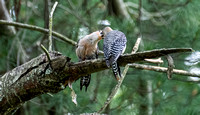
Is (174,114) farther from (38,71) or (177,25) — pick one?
(38,71)

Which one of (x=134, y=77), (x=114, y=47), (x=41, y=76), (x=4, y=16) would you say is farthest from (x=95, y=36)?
(x=4, y=16)

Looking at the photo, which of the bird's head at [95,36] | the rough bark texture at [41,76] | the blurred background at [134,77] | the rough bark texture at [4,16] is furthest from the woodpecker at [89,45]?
the rough bark texture at [4,16]

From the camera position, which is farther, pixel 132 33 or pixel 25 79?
pixel 132 33

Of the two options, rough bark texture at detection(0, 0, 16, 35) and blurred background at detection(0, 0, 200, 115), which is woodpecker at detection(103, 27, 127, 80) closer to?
blurred background at detection(0, 0, 200, 115)

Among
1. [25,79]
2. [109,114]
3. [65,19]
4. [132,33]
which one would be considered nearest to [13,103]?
[25,79]

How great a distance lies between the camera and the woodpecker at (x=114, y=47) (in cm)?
177

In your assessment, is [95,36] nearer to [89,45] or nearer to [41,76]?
[89,45]

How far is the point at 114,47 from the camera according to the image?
2.13 metres

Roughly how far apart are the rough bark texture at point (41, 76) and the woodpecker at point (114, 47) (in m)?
0.13

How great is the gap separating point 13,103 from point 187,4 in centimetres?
243

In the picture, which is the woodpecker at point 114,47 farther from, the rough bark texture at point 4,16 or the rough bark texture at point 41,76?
the rough bark texture at point 4,16

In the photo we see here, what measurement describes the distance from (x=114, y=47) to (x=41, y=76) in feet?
2.36

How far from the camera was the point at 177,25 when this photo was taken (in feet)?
10.1

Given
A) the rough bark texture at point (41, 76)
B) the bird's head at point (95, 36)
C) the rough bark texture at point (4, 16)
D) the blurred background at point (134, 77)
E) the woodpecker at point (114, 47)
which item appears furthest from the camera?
the rough bark texture at point (4, 16)
